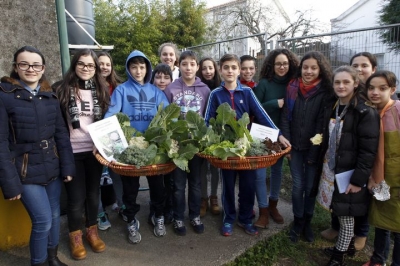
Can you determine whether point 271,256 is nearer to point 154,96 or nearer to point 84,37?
point 154,96

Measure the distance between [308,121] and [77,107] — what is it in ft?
7.91

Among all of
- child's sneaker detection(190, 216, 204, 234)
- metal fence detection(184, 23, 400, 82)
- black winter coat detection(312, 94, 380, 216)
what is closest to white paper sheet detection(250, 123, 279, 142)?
black winter coat detection(312, 94, 380, 216)

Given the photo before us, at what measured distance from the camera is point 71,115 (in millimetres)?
2836

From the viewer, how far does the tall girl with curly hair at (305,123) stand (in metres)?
3.05

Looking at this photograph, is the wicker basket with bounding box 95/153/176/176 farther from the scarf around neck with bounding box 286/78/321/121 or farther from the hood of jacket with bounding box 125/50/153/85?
the scarf around neck with bounding box 286/78/321/121

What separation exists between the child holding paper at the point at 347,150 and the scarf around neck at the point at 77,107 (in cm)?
237

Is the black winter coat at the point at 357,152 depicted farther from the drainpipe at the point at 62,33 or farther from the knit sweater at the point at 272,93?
the drainpipe at the point at 62,33

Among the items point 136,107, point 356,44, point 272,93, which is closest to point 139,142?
point 136,107

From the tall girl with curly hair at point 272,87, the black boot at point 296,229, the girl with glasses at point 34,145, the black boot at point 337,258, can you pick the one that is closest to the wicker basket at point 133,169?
the girl with glasses at point 34,145

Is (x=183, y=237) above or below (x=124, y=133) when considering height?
below

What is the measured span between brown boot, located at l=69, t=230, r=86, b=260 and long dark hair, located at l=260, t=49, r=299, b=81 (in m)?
2.85

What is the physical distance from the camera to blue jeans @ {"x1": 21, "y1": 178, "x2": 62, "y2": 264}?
7.93 feet

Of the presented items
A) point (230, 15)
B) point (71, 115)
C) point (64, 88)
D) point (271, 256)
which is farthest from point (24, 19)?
point (230, 15)

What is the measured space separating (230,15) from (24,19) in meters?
18.4
